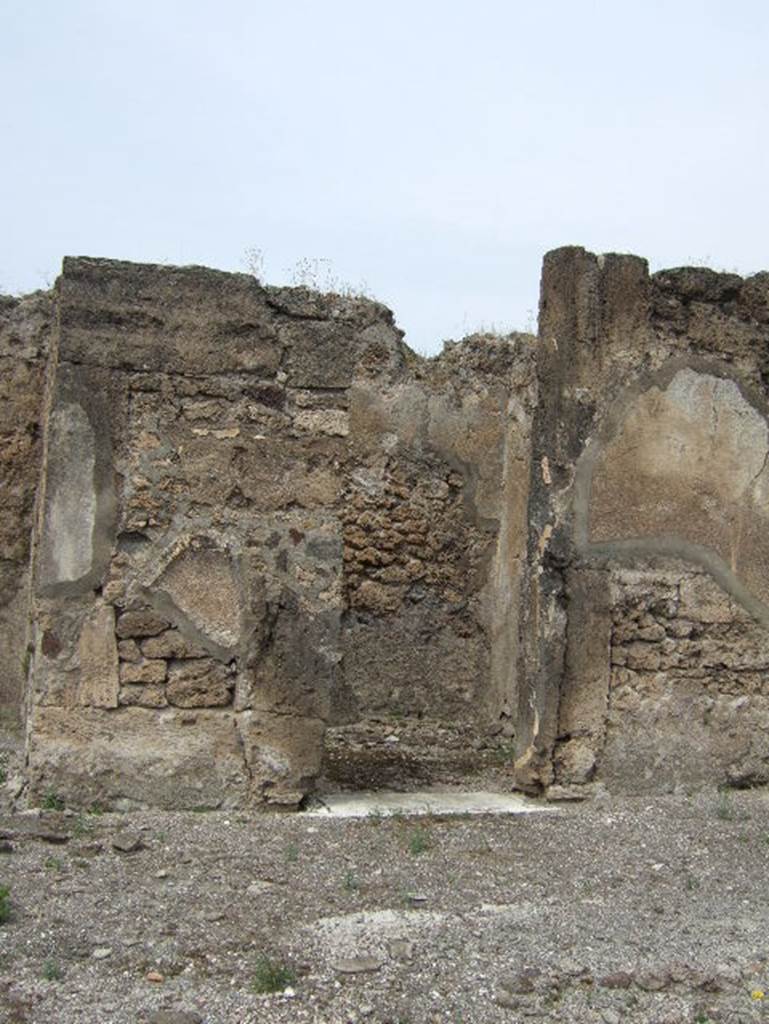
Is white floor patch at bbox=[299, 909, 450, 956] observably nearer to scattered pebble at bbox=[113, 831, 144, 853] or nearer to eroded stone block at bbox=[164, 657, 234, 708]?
scattered pebble at bbox=[113, 831, 144, 853]

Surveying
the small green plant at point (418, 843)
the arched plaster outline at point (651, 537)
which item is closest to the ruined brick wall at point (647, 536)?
the arched plaster outline at point (651, 537)

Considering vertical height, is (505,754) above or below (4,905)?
below

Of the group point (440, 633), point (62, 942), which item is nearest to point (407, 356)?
point (440, 633)

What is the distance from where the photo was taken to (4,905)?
351 centimetres

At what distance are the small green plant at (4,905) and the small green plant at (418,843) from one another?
1441mm

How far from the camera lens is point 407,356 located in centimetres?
774

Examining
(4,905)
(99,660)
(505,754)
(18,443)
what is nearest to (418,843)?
(99,660)

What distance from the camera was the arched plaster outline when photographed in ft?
17.8

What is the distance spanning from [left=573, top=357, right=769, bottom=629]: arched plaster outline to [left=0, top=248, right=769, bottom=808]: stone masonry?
1 centimetres

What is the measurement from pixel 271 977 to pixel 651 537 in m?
3.01

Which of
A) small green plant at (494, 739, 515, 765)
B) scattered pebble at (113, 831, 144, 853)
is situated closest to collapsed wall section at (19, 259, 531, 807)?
scattered pebble at (113, 831, 144, 853)

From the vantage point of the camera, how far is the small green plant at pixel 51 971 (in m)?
3.12

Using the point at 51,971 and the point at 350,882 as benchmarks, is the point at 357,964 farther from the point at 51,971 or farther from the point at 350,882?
the point at 51,971

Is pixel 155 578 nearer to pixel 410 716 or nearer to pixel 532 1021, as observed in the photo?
pixel 532 1021
